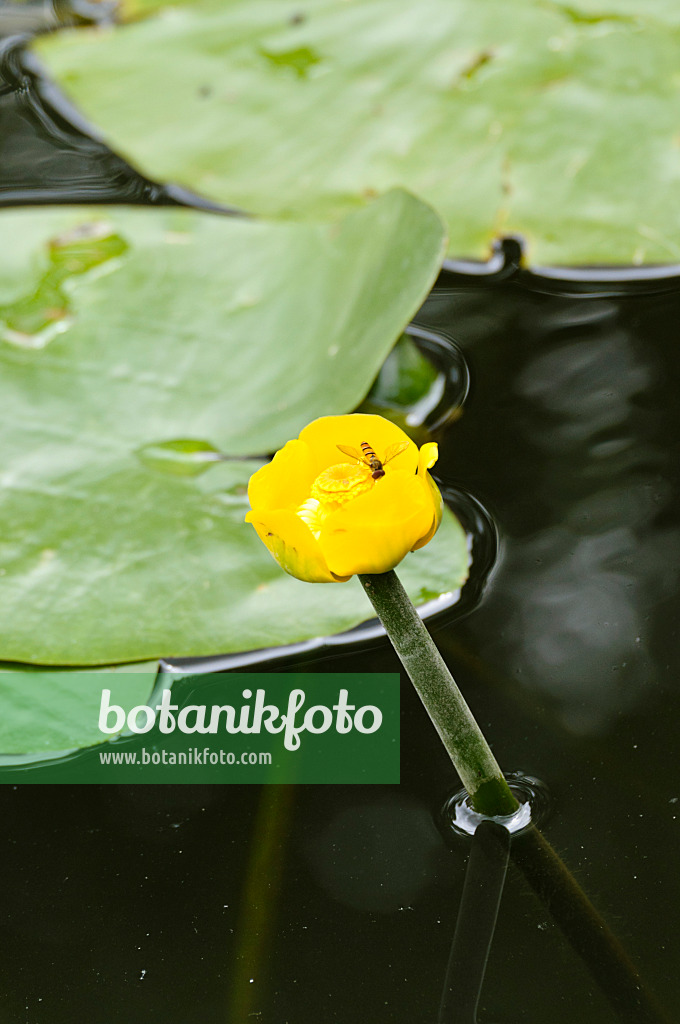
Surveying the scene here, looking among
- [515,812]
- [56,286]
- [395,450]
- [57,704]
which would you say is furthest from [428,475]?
[56,286]

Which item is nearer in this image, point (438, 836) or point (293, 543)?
point (293, 543)

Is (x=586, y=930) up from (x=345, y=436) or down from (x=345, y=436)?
down

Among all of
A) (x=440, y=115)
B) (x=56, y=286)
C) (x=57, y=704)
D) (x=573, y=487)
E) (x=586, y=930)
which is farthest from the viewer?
(x=440, y=115)

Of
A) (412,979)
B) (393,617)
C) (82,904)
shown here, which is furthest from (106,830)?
(393,617)

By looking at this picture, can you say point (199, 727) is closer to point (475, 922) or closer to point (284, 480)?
point (475, 922)

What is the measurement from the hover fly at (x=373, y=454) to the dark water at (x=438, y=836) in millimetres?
353

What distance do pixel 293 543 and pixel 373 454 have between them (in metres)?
0.07

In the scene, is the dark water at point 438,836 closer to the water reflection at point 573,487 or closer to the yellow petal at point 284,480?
the water reflection at point 573,487

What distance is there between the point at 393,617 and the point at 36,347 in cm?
68

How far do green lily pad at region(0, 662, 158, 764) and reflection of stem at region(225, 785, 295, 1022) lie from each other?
0.15m

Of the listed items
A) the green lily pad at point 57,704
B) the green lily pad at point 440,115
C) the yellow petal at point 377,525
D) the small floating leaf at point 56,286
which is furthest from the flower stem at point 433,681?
the green lily pad at point 440,115

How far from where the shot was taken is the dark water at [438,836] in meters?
0.65

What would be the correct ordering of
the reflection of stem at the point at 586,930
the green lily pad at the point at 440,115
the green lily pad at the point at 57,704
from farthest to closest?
the green lily pad at the point at 440,115 → the green lily pad at the point at 57,704 → the reflection of stem at the point at 586,930

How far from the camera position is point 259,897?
0.70 metres
